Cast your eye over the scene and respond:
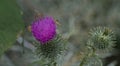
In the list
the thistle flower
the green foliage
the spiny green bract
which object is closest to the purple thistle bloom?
the spiny green bract

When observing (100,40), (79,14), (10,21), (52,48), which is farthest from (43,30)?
(79,14)

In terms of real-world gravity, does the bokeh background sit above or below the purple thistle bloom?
above

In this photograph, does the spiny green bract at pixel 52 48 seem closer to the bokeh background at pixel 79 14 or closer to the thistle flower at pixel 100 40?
the thistle flower at pixel 100 40

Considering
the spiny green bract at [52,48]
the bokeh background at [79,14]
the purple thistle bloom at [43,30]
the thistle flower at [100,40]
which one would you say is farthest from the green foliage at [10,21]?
the bokeh background at [79,14]

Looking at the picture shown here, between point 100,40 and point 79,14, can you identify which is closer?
point 100,40

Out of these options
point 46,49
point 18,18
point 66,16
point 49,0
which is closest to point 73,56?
point 66,16

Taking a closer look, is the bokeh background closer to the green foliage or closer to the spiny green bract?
the spiny green bract

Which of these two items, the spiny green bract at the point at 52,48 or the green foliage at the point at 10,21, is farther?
the spiny green bract at the point at 52,48

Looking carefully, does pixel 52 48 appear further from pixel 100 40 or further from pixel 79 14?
pixel 79 14

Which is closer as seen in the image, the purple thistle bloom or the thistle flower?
the purple thistle bloom
